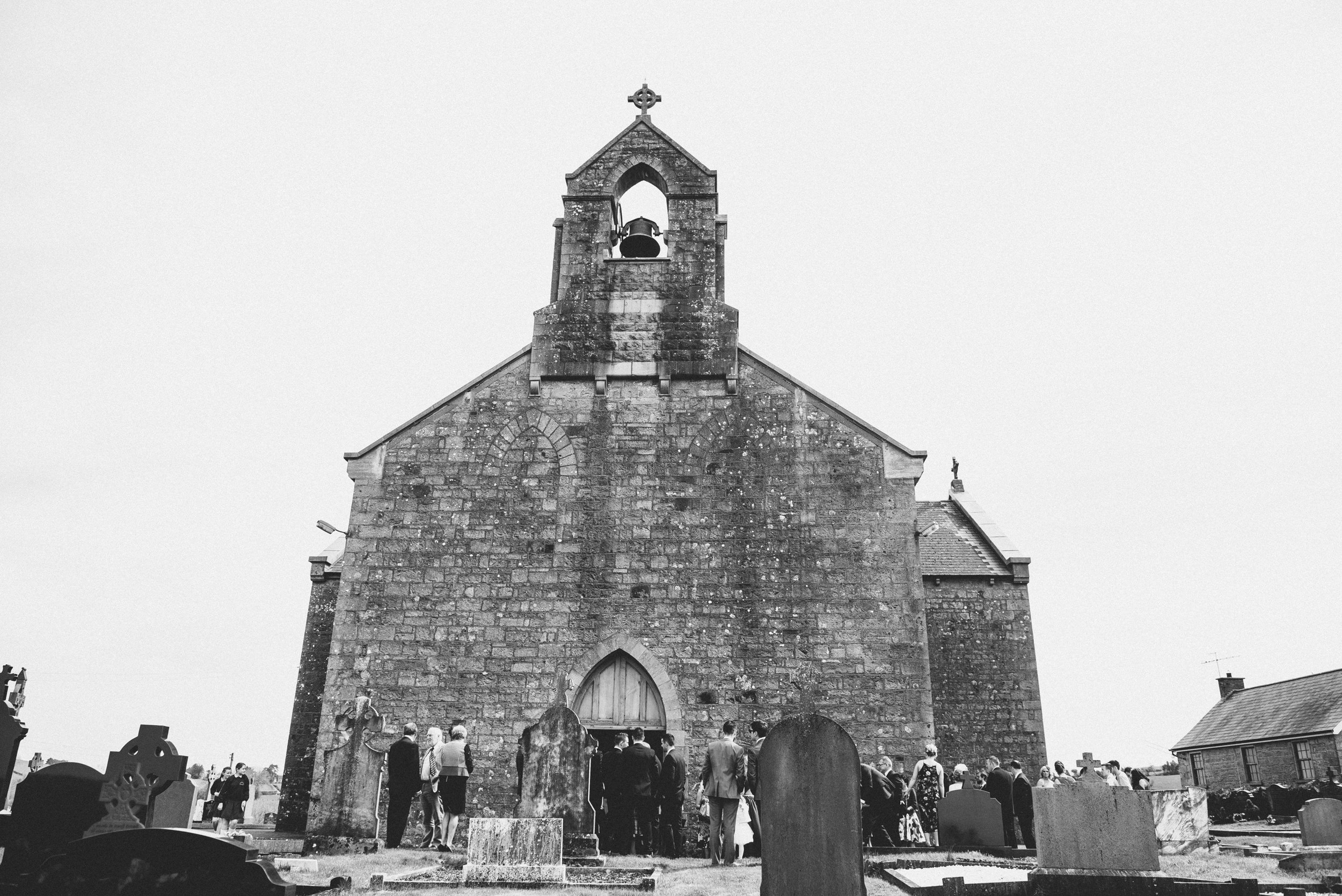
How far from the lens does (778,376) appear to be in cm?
1597

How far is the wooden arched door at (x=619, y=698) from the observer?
1430 centimetres

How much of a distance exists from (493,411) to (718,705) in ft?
20.2

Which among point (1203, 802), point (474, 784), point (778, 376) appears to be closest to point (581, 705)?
point (474, 784)

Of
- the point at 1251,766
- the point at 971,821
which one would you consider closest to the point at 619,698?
the point at 971,821

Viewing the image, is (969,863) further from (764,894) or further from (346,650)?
(346,650)

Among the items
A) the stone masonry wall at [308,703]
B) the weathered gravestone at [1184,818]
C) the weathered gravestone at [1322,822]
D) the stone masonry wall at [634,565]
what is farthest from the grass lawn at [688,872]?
the stone masonry wall at [308,703]

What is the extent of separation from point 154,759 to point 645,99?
14.1m

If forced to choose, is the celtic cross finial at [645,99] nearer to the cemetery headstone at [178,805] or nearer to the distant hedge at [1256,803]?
the cemetery headstone at [178,805]

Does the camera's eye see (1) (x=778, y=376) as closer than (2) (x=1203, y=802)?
No

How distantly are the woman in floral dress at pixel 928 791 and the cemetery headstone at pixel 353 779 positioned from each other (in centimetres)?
739

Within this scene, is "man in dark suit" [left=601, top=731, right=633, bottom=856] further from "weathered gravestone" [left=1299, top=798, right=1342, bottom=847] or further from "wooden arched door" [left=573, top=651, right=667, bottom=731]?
"weathered gravestone" [left=1299, top=798, right=1342, bottom=847]

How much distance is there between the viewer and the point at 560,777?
10797 millimetres

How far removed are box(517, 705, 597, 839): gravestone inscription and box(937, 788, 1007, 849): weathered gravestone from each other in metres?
4.61

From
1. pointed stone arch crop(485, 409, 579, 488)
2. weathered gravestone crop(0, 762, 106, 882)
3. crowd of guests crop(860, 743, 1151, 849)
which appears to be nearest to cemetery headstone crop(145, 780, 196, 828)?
weathered gravestone crop(0, 762, 106, 882)
